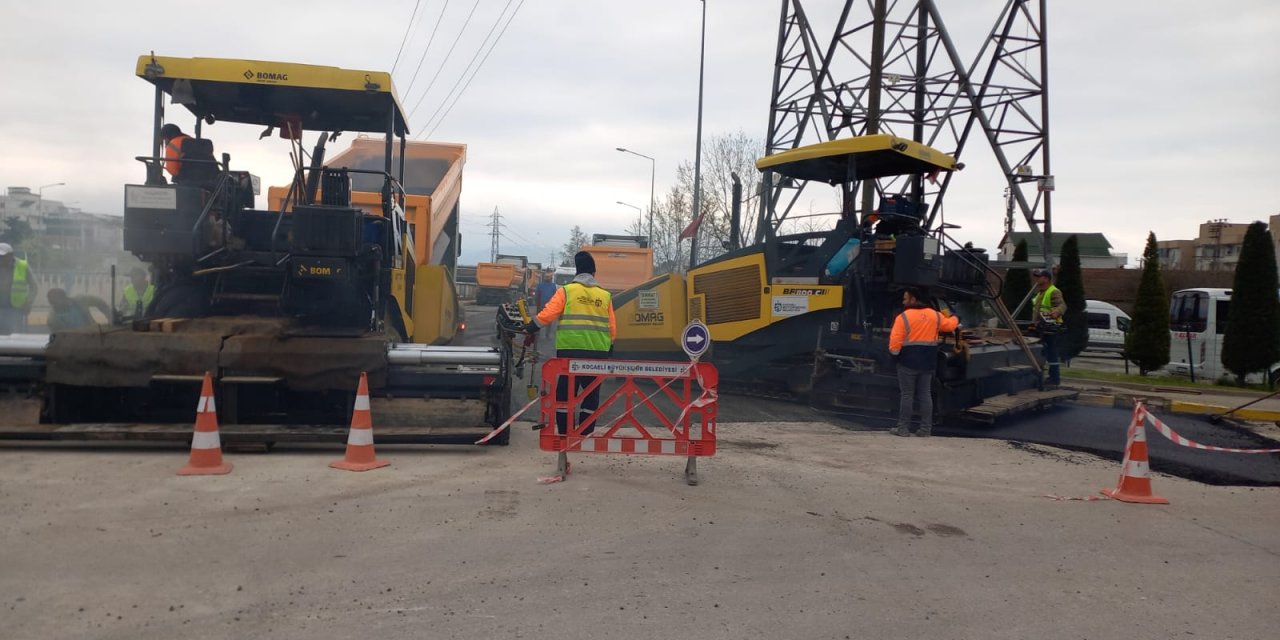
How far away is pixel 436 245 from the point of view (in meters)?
12.0

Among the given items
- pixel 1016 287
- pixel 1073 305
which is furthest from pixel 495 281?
pixel 1073 305

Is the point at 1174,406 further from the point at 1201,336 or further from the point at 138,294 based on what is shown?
the point at 138,294

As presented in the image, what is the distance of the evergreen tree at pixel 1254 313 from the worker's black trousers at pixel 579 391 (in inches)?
598

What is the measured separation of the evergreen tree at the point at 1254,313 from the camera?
1764cm

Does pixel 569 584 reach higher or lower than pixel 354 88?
lower

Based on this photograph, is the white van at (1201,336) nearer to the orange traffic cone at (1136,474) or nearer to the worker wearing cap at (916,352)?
the worker wearing cap at (916,352)

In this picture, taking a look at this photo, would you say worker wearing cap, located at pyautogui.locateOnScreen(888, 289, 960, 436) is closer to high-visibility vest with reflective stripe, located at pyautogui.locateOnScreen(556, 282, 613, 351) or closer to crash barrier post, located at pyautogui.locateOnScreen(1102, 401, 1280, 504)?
crash barrier post, located at pyautogui.locateOnScreen(1102, 401, 1280, 504)

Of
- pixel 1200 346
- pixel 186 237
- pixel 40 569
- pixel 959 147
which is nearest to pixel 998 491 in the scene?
pixel 40 569

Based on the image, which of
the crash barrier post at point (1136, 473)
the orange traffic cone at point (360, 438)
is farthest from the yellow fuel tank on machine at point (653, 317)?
the crash barrier post at point (1136, 473)

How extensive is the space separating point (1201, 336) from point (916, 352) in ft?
44.6

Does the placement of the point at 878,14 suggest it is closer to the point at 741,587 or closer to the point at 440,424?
the point at 440,424

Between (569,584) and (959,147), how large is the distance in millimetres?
16281

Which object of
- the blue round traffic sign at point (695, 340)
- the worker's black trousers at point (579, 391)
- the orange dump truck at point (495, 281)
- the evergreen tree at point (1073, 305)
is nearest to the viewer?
the blue round traffic sign at point (695, 340)

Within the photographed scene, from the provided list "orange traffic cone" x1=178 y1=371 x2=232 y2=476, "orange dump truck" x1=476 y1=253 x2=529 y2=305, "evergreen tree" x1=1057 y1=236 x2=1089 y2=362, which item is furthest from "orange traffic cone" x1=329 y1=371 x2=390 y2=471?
"orange dump truck" x1=476 y1=253 x2=529 y2=305
